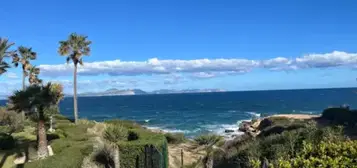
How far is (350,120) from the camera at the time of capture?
181 feet

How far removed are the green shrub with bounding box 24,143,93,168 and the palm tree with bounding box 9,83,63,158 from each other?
172 centimetres

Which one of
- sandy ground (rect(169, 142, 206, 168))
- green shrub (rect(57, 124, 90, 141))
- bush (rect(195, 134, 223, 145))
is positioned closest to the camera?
bush (rect(195, 134, 223, 145))

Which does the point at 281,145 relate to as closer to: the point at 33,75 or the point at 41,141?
the point at 41,141

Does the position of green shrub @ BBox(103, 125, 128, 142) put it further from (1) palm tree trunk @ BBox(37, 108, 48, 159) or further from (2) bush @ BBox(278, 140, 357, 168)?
(2) bush @ BBox(278, 140, 357, 168)

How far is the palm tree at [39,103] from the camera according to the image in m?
24.7

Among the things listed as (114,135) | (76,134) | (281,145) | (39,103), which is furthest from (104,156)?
(76,134)

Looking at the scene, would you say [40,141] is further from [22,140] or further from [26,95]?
[22,140]

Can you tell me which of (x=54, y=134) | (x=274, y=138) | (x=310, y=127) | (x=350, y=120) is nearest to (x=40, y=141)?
(x=54, y=134)

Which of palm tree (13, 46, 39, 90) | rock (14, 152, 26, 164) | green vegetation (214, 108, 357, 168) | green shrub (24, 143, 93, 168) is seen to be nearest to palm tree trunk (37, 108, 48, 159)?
green shrub (24, 143, 93, 168)

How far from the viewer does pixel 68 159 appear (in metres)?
22.8

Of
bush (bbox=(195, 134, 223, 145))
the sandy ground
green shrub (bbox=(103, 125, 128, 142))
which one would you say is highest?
green shrub (bbox=(103, 125, 128, 142))

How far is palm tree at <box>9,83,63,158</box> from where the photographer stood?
24656 millimetres

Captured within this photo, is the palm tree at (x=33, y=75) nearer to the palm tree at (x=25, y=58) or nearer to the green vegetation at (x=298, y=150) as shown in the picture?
the palm tree at (x=25, y=58)

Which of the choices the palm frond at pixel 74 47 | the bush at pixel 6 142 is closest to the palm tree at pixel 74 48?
the palm frond at pixel 74 47
